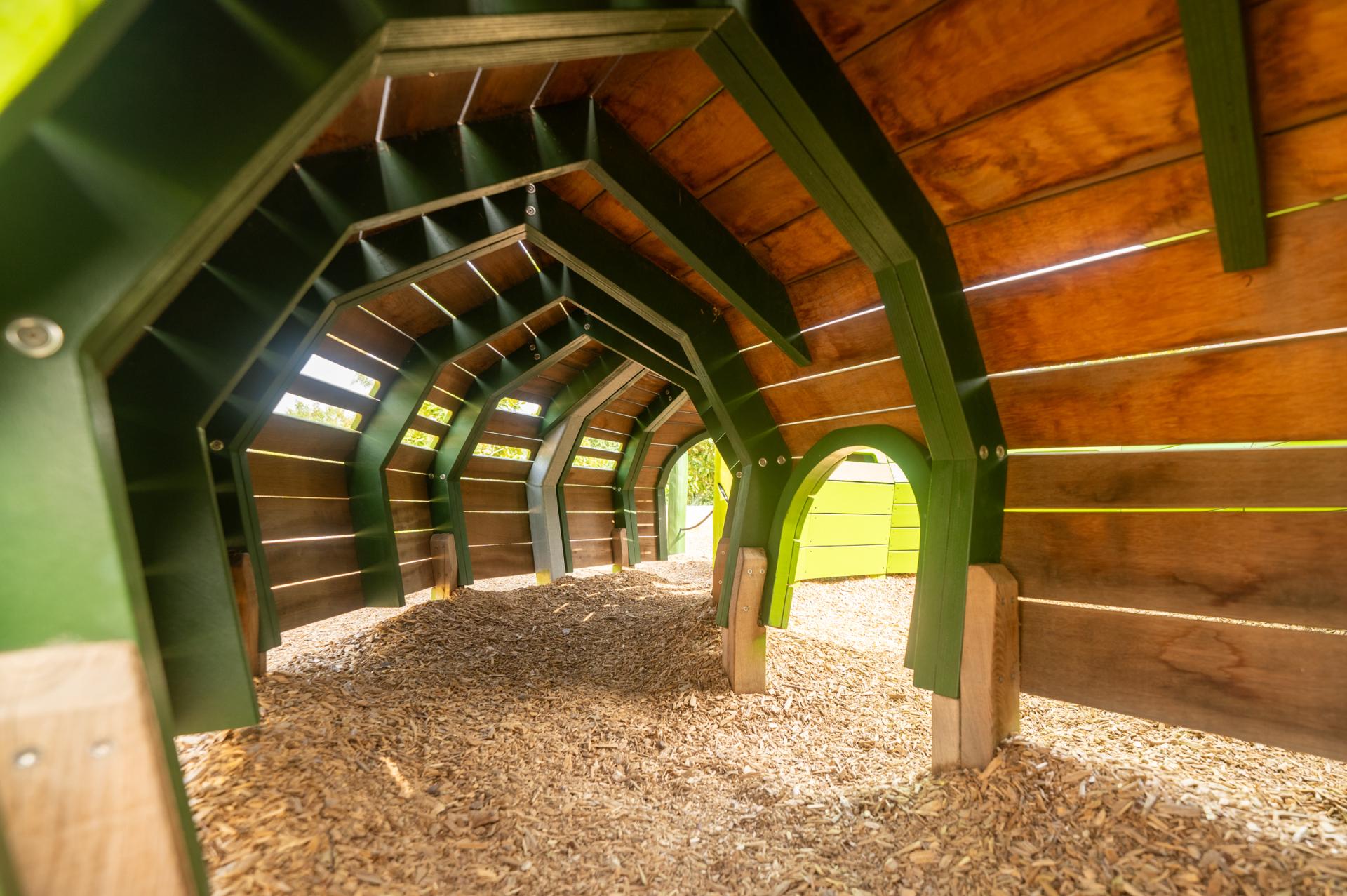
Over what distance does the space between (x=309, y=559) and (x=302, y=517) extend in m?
0.34

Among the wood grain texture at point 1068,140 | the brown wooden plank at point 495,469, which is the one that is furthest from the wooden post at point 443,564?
the wood grain texture at point 1068,140

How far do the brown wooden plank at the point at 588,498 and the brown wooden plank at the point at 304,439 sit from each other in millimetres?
4077

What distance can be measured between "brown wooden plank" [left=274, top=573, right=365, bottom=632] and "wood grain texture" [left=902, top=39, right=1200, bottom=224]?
14.8ft

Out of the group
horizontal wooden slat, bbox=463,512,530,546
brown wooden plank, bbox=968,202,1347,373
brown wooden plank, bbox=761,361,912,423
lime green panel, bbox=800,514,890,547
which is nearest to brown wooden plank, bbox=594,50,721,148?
brown wooden plank, bbox=968,202,1347,373

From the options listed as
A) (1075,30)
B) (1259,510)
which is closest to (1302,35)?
(1075,30)

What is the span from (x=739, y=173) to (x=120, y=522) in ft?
8.18

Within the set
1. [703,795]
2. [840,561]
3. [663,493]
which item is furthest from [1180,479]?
[663,493]

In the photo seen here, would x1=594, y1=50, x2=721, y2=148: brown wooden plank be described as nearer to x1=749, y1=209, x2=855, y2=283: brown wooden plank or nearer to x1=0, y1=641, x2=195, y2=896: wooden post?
x1=749, y1=209, x2=855, y2=283: brown wooden plank

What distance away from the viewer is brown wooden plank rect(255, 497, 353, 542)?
4.03 m

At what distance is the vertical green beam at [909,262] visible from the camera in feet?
5.99

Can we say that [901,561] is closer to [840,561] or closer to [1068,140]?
[840,561]

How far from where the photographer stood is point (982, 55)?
5.95 ft

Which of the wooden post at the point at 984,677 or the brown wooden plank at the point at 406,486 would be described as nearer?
the wooden post at the point at 984,677

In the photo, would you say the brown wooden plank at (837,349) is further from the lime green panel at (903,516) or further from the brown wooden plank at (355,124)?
the lime green panel at (903,516)
